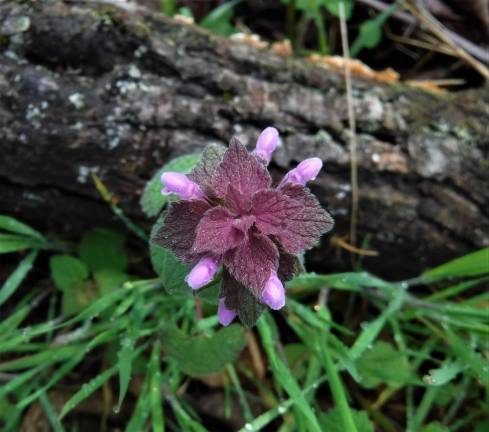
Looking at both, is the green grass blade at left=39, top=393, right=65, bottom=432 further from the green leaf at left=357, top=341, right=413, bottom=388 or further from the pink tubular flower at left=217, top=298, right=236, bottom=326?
the green leaf at left=357, top=341, right=413, bottom=388

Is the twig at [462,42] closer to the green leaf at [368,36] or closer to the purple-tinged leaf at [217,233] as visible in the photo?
the green leaf at [368,36]

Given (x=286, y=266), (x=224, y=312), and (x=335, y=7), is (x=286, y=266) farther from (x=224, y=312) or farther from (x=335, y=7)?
(x=335, y=7)

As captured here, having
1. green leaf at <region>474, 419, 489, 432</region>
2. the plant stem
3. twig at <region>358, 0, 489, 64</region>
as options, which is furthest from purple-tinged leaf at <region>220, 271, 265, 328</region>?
twig at <region>358, 0, 489, 64</region>

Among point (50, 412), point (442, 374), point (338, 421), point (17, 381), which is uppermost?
point (442, 374)

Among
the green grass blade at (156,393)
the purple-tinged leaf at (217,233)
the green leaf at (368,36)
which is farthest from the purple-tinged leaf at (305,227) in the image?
the green leaf at (368,36)

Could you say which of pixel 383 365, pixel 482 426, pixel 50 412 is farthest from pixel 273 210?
pixel 482 426

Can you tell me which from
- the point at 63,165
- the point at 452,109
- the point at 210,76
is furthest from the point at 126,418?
the point at 452,109
